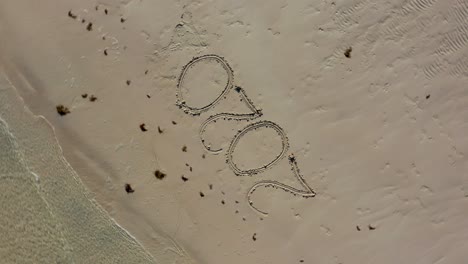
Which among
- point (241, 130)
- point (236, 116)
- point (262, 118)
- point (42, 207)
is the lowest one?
point (42, 207)

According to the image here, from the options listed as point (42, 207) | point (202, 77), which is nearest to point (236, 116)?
point (202, 77)

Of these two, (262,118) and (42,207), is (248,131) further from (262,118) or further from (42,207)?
(42,207)

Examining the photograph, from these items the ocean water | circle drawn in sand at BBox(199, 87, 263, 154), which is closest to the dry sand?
circle drawn in sand at BBox(199, 87, 263, 154)

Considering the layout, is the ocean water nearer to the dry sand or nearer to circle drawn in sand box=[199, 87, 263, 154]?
the dry sand

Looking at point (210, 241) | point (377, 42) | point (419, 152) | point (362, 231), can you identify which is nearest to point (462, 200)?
point (419, 152)

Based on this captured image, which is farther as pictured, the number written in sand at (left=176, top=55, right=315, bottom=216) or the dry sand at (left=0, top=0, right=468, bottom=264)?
the number written in sand at (left=176, top=55, right=315, bottom=216)

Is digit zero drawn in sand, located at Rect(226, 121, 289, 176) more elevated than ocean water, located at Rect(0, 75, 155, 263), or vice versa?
digit zero drawn in sand, located at Rect(226, 121, 289, 176)
